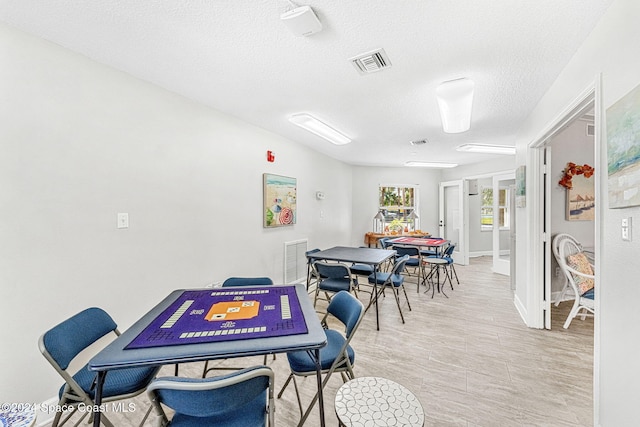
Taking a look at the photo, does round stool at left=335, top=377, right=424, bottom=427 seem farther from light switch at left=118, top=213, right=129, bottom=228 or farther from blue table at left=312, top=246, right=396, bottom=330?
light switch at left=118, top=213, right=129, bottom=228

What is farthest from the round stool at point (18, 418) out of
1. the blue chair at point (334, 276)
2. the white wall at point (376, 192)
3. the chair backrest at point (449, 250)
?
the white wall at point (376, 192)

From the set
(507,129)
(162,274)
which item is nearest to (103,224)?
(162,274)

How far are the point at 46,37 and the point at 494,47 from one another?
3.12 metres

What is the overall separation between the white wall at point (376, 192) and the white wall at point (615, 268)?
5465 millimetres

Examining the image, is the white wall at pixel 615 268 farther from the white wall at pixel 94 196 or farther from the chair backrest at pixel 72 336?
the white wall at pixel 94 196

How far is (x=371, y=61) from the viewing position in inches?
82.2

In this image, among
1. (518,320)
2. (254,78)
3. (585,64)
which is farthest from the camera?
(518,320)

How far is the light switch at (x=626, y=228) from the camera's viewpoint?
4.44 feet

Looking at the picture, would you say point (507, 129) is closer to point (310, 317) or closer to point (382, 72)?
point (382, 72)

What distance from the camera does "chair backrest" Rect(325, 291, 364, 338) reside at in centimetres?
172

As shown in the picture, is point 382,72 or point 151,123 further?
point 151,123

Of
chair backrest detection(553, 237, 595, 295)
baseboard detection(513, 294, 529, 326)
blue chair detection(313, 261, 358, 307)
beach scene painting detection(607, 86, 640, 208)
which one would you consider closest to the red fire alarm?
blue chair detection(313, 261, 358, 307)

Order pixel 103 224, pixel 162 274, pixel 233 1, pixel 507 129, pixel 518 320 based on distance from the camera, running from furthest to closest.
Result: 1. pixel 507 129
2. pixel 518 320
3. pixel 162 274
4. pixel 103 224
5. pixel 233 1

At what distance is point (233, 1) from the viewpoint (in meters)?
1.52
